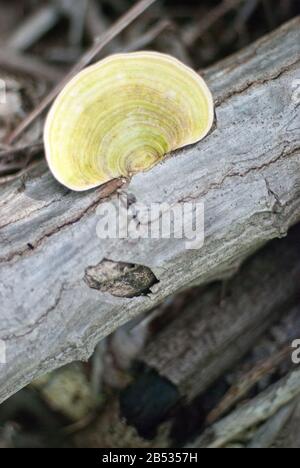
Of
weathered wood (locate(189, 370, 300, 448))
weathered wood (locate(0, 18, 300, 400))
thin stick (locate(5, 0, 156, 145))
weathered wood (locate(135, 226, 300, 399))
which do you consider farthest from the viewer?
thin stick (locate(5, 0, 156, 145))

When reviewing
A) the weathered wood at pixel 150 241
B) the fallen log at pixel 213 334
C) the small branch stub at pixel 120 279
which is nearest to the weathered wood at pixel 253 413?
the fallen log at pixel 213 334

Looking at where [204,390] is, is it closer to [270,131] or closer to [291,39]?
[270,131]

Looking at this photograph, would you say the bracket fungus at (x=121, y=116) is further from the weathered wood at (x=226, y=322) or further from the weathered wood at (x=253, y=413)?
the weathered wood at (x=253, y=413)

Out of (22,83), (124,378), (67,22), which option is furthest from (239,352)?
(67,22)

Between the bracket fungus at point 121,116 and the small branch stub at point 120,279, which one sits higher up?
the bracket fungus at point 121,116

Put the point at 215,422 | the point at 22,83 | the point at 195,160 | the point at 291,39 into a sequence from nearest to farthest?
1. the point at 195,160
2. the point at 291,39
3. the point at 215,422
4. the point at 22,83

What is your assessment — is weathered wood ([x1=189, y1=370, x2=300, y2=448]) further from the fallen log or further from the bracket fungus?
the bracket fungus

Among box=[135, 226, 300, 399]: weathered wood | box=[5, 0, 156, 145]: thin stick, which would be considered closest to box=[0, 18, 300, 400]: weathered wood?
box=[135, 226, 300, 399]: weathered wood
